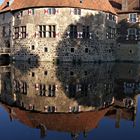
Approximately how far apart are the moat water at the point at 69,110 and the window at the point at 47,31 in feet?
65.4

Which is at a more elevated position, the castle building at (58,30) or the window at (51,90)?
the castle building at (58,30)

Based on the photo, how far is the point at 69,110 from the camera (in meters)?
12.0

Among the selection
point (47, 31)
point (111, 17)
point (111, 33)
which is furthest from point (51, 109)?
point (111, 17)

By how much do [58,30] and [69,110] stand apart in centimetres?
2754

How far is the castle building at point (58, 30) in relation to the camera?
3884 centimetres

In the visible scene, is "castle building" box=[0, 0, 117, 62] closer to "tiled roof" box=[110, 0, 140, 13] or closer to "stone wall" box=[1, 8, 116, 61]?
"stone wall" box=[1, 8, 116, 61]

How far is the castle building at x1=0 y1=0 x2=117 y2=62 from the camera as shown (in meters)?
38.8

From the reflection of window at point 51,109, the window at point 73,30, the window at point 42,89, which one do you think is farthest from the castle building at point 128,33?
the reflection of window at point 51,109

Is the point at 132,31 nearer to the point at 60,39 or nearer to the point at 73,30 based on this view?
the point at 73,30

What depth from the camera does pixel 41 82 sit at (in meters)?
19.4

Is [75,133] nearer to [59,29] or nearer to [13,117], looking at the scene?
[13,117]

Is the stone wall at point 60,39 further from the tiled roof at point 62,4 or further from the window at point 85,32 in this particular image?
the tiled roof at point 62,4

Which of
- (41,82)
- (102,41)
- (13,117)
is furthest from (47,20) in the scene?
(13,117)

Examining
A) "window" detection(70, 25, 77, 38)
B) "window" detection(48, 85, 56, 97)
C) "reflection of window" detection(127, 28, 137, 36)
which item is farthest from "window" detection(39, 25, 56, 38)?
"window" detection(48, 85, 56, 97)
